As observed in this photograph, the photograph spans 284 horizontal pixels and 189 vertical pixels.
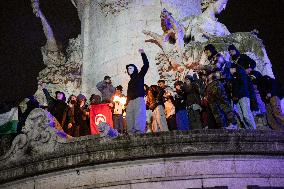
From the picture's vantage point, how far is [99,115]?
45.2 feet

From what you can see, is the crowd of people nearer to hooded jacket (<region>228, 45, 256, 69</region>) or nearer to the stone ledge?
hooded jacket (<region>228, 45, 256, 69</region>)

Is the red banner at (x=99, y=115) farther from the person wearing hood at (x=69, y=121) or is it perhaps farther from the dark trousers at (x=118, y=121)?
the person wearing hood at (x=69, y=121)

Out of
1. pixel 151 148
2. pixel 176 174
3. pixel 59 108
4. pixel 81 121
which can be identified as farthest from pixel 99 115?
pixel 176 174

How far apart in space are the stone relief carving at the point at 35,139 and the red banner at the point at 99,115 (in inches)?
71.2

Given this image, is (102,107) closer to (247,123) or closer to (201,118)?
(201,118)

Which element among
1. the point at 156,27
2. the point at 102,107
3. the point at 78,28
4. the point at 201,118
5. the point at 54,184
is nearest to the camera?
the point at 54,184

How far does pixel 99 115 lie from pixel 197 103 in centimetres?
284

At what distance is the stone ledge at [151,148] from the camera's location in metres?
10.8

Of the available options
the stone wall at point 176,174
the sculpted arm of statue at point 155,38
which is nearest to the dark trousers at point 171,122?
the stone wall at point 176,174

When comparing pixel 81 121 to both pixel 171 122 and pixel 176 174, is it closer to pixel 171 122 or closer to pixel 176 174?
pixel 171 122

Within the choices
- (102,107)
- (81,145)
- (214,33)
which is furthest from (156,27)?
(81,145)

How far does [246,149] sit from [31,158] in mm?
4998

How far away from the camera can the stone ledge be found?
35.4 ft

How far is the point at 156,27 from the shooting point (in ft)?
61.2
